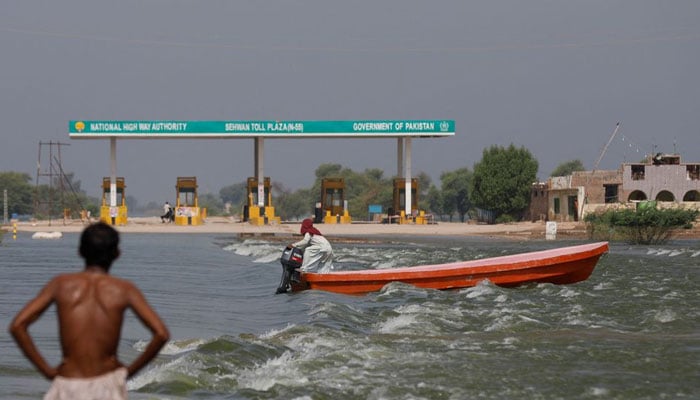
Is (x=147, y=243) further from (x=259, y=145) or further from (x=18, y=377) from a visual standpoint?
(x=18, y=377)

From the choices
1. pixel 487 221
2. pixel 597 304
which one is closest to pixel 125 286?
pixel 597 304

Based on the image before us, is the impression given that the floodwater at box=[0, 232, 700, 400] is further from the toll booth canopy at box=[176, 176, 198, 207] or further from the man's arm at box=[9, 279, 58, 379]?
the toll booth canopy at box=[176, 176, 198, 207]

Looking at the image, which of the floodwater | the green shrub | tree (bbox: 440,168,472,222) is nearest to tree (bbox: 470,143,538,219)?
the green shrub

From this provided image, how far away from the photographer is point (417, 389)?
10.1 metres

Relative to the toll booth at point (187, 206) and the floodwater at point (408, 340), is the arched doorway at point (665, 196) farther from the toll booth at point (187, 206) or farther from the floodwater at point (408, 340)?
the floodwater at point (408, 340)

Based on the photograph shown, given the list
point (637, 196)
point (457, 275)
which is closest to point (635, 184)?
point (637, 196)

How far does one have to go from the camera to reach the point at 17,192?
13300cm

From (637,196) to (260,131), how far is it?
22.0 m

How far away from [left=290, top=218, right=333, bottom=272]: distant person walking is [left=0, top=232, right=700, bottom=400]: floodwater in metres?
0.82

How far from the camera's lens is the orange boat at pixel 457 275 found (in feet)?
67.4

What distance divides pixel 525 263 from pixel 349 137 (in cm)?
4092

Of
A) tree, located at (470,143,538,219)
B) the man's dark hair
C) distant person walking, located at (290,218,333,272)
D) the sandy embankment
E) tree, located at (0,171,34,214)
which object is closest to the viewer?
the man's dark hair

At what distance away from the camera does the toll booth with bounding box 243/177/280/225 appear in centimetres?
6034

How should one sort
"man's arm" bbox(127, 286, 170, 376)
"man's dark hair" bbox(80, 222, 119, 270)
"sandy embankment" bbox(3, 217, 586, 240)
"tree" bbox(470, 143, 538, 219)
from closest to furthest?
"man's arm" bbox(127, 286, 170, 376) < "man's dark hair" bbox(80, 222, 119, 270) < "sandy embankment" bbox(3, 217, 586, 240) < "tree" bbox(470, 143, 538, 219)
